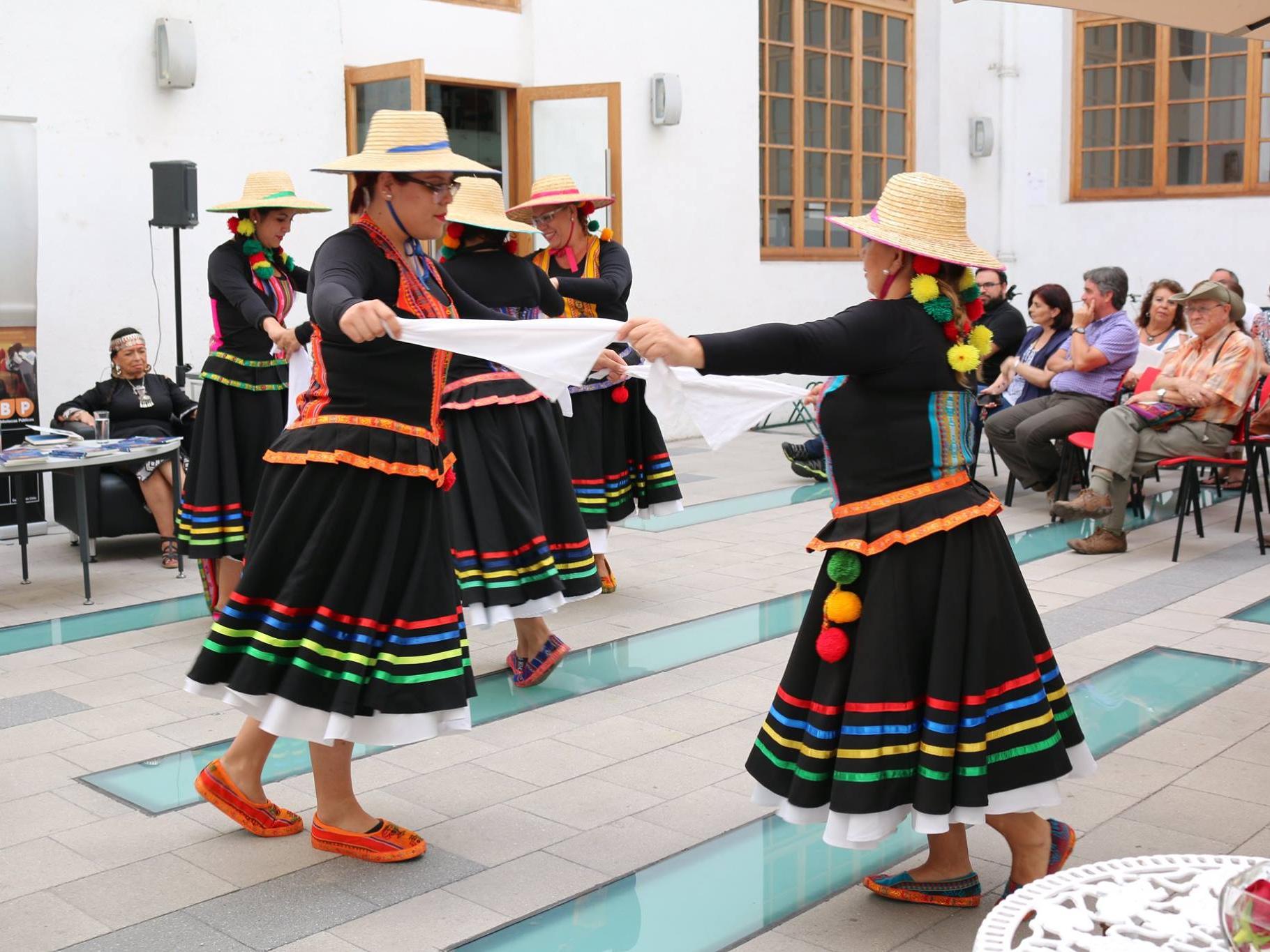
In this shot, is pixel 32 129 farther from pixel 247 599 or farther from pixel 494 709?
pixel 247 599

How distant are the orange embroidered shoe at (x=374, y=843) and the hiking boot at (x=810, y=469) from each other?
6459mm

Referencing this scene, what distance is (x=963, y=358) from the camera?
2.94 meters

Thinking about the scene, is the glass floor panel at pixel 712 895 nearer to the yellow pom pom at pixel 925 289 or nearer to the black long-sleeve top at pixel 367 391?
the black long-sleeve top at pixel 367 391

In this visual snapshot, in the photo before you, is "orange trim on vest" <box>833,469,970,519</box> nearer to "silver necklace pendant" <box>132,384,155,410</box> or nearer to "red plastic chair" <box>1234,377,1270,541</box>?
"red plastic chair" <box>1234,377,1270,541</box>

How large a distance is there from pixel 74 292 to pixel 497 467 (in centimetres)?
451

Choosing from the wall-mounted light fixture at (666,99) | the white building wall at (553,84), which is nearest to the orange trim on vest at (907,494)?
the white building wall at (553,84)

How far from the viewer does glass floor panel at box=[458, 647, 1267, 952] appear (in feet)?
9.89

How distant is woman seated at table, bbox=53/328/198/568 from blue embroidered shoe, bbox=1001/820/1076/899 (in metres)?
5.26

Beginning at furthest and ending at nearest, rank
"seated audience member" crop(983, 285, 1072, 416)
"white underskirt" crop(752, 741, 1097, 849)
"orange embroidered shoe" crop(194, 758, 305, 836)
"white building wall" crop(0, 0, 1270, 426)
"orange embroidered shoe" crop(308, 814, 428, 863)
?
"seated audience member" crop(983, 285, 1072, 416), "white building wall" crop(0, 0, 1270, 426), "orange embroidered shoe" crop(194, 758, 305, 836), "orange embroidered shoe" crop(308, 814, 428, 863), "white underskirt" crop(752, 741, 1097, 849)

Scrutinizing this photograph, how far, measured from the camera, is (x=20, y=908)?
3154mm

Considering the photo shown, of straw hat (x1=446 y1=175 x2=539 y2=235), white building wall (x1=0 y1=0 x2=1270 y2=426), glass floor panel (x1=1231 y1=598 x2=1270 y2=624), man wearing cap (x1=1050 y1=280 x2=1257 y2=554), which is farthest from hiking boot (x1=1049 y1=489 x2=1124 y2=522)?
white building wall (x1=0 y1=0 x2=1270 y2=426)

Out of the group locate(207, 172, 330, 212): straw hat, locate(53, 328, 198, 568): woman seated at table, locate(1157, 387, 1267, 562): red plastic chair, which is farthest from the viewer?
locate(53, 328, 198, 568): woman seated at table

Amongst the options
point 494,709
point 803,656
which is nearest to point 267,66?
point 494,709

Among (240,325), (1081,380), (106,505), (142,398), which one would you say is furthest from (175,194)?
(1081,380)
